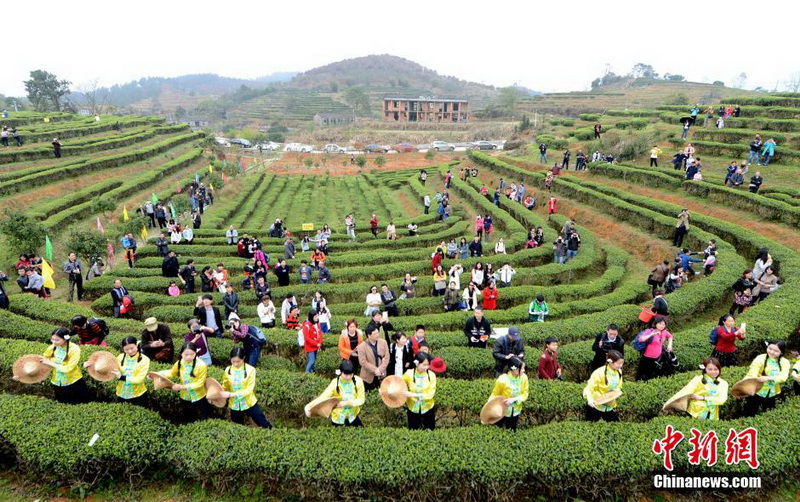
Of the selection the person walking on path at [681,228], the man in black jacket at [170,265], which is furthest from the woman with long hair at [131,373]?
the person walking on path at [681,228]

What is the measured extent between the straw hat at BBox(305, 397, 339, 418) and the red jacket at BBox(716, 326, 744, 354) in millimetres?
7662

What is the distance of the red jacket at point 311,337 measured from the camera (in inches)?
349

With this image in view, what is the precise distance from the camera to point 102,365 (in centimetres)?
670

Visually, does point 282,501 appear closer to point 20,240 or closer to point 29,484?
point 29,484

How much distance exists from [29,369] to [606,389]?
921cm

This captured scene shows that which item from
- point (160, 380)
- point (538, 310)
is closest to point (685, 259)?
point (538, 310)

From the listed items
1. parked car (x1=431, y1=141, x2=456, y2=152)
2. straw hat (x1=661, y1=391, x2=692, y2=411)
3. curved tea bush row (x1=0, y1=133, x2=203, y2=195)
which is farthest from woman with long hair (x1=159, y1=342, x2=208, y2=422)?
parked car (x1=431, y1=141, x2=456, y2=152)

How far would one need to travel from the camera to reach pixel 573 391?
730cm

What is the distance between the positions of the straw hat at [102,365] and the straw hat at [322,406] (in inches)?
134

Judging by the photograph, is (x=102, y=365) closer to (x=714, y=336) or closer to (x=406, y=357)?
(x=406, y=357)

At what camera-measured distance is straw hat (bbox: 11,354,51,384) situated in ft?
22.0

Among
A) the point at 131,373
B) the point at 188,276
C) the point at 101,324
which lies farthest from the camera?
the point at 188,276

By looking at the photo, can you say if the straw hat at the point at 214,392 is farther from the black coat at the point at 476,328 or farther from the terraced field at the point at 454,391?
the black coat at the point at 476,328

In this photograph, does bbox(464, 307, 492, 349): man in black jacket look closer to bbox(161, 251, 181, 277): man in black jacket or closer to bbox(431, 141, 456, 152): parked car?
bbox(161, 251, 181, 277): man in black jacket
